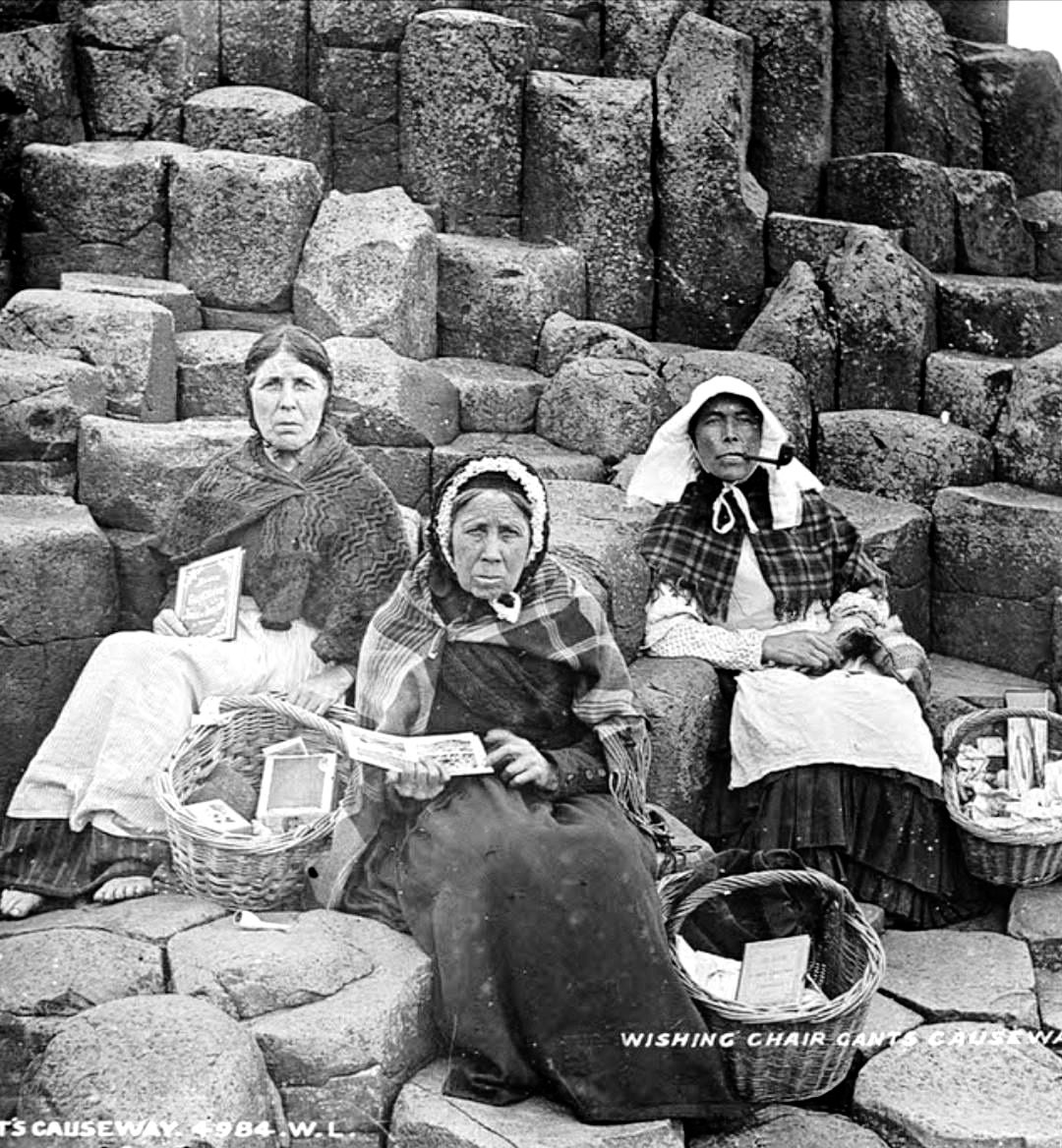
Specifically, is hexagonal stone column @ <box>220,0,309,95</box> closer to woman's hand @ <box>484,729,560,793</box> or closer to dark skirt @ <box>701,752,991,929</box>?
dark skirt @ <box>701,752,991,929</box>

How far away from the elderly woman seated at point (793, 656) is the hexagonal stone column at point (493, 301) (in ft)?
6.37

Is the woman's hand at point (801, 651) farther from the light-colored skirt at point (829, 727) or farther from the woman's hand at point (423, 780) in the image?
the woman's hand at point (423, 780)

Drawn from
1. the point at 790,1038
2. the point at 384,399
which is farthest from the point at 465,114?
the point at 790,1038

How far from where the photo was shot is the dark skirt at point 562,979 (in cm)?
434

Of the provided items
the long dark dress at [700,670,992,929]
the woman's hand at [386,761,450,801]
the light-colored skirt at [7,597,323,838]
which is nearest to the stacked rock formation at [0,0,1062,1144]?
the long dark dress at [700,670,992,929]

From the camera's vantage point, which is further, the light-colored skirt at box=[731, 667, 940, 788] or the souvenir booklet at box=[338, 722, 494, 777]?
the light-colored skirt at box=[731, 667, 940, 788]

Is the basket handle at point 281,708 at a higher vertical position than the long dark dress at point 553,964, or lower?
higher

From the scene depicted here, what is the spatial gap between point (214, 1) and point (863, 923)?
527cm

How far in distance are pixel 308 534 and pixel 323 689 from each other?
481mm

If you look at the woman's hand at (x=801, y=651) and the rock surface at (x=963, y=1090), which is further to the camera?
the woman's hand at (x=801, y=651)

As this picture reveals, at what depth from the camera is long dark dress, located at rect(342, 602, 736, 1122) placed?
4.34 meters

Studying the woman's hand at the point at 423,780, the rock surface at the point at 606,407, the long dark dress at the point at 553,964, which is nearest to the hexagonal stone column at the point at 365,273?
the rock surface at the point at 606,407

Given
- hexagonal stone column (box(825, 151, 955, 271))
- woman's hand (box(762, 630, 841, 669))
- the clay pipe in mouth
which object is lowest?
woman's hand (box(762, 630, 841, 669))

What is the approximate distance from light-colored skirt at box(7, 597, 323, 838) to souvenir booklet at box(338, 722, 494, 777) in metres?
0.74
